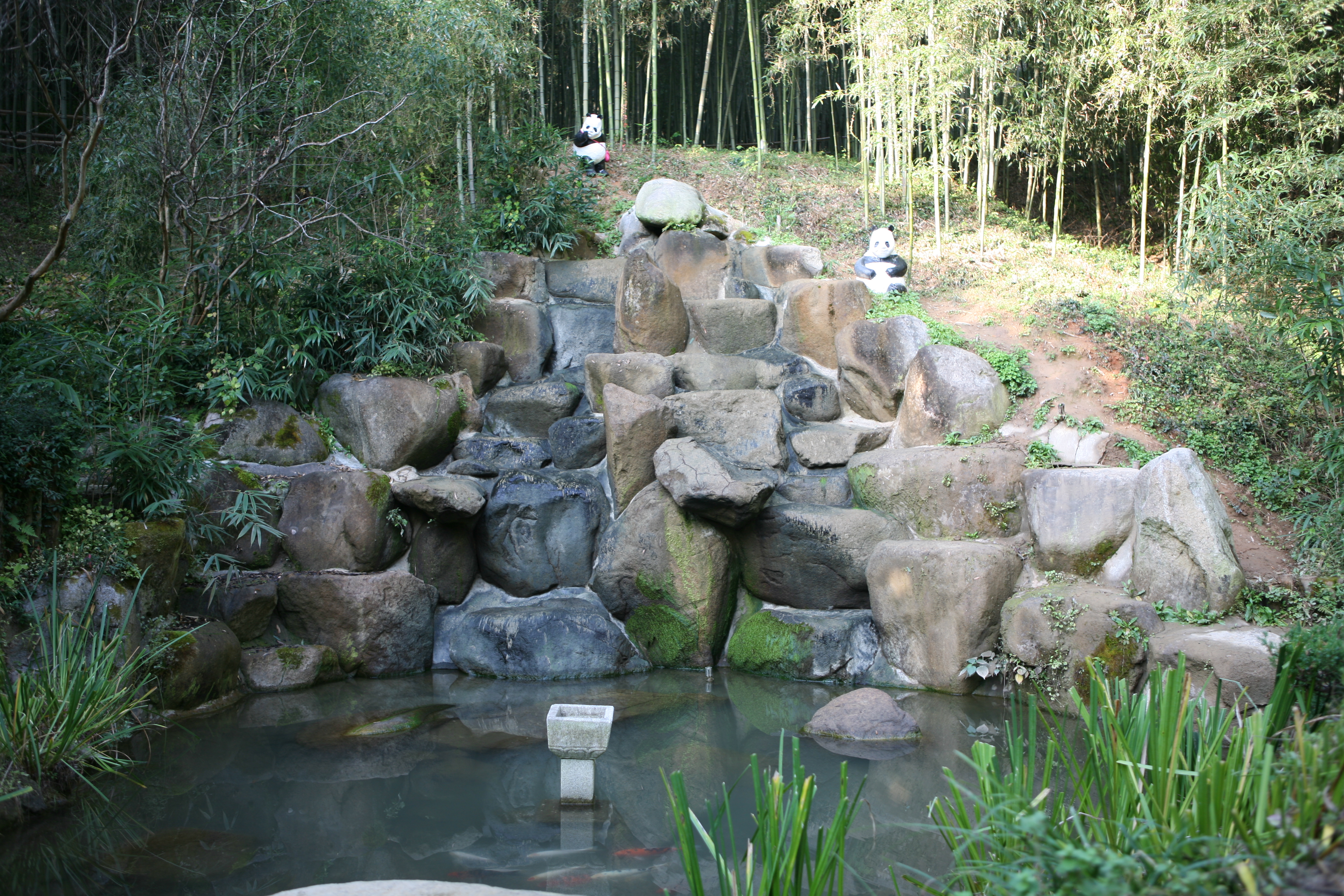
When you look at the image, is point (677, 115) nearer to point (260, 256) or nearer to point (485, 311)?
point (485, 311)

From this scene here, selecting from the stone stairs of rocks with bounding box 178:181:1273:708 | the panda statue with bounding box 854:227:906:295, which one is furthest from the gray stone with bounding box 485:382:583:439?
the panda statue with bounding box 854:227:906:295

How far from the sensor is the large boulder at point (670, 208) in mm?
8375

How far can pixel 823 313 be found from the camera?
7.18 metres

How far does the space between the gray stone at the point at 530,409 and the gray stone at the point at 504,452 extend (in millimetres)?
189

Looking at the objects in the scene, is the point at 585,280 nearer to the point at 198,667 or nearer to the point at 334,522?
the point at 334,522

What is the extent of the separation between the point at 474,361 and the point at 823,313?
9.66 ft

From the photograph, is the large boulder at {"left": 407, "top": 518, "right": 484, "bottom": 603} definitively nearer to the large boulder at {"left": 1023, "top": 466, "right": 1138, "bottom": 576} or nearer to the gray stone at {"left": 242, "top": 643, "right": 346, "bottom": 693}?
the gray stone at {"left": 242, "top": 643, "right": 346, "bottom": 693}

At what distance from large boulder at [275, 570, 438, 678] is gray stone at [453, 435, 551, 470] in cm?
134

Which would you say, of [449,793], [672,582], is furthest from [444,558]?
[449,793]

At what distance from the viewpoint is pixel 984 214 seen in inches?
380

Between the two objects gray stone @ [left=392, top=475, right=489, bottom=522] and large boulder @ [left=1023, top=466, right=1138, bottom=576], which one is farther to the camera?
gray stone @ [left=392, top=475, right=489, bottom=522]

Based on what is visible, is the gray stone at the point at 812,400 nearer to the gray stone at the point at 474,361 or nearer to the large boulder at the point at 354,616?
the gray stone at the point at 474,361

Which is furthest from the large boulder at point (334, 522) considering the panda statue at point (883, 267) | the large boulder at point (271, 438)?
the panda statue at point (883, 267)

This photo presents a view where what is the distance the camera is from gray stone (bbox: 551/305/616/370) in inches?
302
